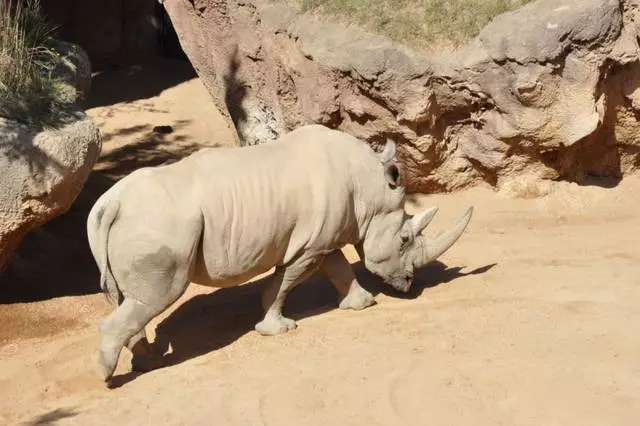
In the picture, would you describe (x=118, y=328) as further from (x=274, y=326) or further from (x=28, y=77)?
(x=28, y=77)

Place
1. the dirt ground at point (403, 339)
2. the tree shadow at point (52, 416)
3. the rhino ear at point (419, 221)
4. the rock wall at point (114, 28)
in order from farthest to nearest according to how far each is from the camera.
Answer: the rock wall at point (114, 28)
the rhino ear at point (419, 221)
the tree shadow at point (52, 416)
the dirt ground at point (403, 339)

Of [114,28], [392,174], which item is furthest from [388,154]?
[114,28]

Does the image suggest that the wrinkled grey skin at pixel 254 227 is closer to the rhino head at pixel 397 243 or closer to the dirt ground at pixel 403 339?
the rhino head at pixel 397 243

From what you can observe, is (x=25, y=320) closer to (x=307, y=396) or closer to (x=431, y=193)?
(x=307, y=396)

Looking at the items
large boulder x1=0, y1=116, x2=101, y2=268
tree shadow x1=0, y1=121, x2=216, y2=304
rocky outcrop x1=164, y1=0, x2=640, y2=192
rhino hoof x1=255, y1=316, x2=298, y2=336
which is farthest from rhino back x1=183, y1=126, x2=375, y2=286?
tree shadow x1=0, y1=121, x2=216, y2=304

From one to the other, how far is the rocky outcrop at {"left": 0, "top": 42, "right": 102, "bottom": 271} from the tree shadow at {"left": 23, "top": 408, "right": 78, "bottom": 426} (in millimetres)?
1789

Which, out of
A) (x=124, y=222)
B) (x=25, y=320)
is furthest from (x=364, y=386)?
(x=25, y=320)

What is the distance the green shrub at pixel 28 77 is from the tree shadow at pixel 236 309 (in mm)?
1925

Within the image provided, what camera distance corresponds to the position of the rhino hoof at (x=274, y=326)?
8039 mm

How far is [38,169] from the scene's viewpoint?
8188 millimetres

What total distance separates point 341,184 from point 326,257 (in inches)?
29.3

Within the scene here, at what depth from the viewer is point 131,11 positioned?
16.2 m

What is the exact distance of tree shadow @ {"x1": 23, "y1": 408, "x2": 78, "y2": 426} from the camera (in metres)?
6.93

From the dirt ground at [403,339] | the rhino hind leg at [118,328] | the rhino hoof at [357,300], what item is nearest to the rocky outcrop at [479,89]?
the dirt ground at [403,339]
